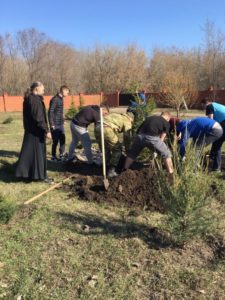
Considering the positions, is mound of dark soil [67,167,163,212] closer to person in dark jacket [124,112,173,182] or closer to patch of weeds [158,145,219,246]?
person in dark jacket [124,112,173,182]

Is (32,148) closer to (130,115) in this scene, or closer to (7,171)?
(7,171)

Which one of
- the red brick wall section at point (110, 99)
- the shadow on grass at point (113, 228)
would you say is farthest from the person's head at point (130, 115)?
the red brick wall section at point (110, 99)

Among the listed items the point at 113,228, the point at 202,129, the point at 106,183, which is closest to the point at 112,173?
the point at 106,183

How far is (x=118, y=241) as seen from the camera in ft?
14.0

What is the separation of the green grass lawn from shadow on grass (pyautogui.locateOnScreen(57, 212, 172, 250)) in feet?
0.04

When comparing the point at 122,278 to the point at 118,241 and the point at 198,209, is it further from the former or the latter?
the point at 198,209

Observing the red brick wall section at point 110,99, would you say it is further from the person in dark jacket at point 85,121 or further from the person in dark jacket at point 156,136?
the person in dark jacket at point 156,136

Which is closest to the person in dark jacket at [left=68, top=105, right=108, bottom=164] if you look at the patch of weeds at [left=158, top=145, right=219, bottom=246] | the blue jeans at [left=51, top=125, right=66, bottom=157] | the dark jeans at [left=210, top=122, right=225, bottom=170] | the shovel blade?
the blue jeans at [left=51, top=125, right=66, bottom=157]

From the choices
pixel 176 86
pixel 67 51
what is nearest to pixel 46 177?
pixel 176 86

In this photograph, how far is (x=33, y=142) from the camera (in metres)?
6.44

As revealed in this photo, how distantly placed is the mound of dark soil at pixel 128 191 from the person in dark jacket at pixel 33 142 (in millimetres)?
753

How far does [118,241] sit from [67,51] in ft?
206

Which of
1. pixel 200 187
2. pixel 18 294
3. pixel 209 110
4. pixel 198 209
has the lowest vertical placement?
pixel 18 294

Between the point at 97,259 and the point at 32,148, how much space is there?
309cm
